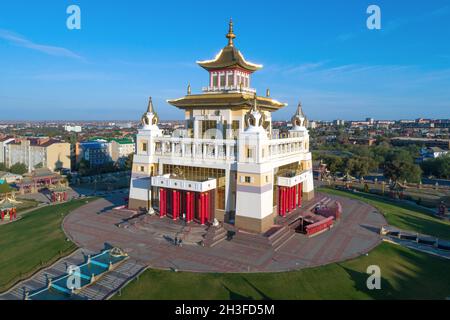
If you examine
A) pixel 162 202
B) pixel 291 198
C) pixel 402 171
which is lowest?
pixel 291 198

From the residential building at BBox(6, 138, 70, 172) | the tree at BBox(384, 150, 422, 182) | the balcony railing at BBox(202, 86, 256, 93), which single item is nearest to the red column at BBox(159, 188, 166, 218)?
the balcony railing at BBox(202, 86, 256, 93)

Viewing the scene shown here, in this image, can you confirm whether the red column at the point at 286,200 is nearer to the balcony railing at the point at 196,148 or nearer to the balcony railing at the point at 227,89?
the balcony railing at the point at 196,148

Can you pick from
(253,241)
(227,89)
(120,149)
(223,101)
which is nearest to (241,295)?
(253,241)

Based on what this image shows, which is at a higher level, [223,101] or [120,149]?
[223,101]

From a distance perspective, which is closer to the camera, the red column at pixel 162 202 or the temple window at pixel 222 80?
the red column at pixel 162 202

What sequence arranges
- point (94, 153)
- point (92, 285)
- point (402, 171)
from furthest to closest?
point (94, 153)
point (402, 171)
point (92, 285)

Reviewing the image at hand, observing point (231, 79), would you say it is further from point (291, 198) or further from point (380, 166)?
point (380, 166)

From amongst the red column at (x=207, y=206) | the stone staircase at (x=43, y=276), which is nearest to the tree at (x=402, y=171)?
the red column at (x=207, y=206)
